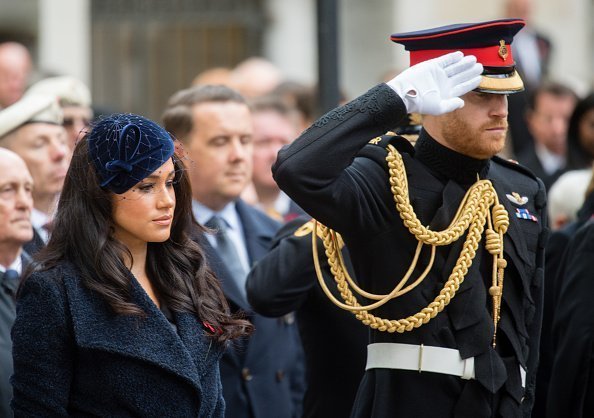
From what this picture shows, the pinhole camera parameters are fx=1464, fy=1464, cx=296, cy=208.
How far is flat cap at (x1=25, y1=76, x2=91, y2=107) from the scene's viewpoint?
7664 mm

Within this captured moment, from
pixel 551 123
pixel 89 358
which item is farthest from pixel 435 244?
pixel 551 123

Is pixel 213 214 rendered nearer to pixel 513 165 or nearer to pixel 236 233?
pixel 236 233

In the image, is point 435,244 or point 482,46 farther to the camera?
point 482,46

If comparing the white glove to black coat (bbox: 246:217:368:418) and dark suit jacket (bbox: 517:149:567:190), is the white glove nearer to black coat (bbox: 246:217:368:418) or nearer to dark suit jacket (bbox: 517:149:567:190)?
black coat (bbox: 246:217:368:418)

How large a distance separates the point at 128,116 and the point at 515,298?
143 centimetres

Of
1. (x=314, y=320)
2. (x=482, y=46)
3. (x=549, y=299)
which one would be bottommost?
(x=549, y=299)

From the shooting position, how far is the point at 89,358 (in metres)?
4.46

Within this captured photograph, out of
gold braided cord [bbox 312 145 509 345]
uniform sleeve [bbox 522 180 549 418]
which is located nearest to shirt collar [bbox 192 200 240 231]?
gold braided cord [bbox 312 145 509 345]

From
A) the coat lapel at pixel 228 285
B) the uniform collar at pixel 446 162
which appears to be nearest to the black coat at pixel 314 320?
the coat lapel at pixel 228 285

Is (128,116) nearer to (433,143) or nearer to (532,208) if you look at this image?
(433,143)

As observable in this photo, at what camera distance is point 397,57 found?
545 inches

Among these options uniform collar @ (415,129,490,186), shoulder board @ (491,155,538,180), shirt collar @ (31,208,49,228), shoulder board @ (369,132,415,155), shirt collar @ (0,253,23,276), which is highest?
shoulder board @ (369,132,415,155)

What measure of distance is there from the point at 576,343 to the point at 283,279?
1.22 m

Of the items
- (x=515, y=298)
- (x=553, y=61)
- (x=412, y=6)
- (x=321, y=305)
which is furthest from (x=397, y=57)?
(x=515, y=298)
